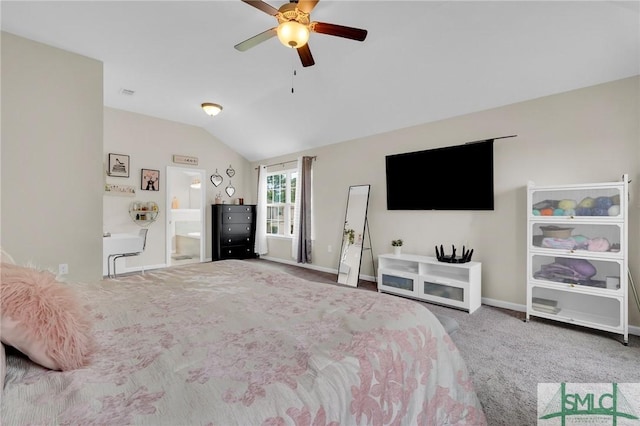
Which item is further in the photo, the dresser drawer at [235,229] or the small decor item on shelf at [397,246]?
the dresser drawer at [235,229]

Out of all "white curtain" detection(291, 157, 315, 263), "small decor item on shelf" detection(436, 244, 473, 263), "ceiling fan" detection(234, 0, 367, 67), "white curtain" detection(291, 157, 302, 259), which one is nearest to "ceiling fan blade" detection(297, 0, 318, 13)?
"ceiling fan" detection(234, 0, 367, 67)

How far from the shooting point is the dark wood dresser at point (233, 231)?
5902 mm

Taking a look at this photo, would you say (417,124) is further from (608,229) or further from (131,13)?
(131,13)

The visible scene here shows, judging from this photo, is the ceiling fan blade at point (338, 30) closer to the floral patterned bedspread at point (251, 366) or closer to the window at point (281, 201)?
the floral patterned bedspread at point (251, 366)

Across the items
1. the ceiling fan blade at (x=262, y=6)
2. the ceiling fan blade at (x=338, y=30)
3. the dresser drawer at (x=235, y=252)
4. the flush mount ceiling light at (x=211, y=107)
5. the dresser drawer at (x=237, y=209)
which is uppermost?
the flush mount ceiling light at (x=211, y=107)

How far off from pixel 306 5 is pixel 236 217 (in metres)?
4.74

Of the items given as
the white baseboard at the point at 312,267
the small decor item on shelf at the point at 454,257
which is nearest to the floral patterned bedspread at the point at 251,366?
the small decor item on shelf at the point at 454,257

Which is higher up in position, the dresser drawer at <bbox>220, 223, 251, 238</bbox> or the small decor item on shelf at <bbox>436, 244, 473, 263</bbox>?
the dresser drawer at <bbox>220, 223, 251, 238</bbox>

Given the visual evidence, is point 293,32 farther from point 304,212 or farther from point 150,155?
point 150,155

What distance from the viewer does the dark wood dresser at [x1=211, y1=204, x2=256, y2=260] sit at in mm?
5902

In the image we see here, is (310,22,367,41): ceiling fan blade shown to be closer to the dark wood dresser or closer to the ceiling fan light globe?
the ceiling fan light globe

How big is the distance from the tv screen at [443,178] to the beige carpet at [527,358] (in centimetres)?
135

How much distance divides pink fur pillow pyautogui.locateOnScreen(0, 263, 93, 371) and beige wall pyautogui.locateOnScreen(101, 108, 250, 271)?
4.83m

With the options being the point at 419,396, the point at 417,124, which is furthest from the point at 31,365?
the point at 417,124
